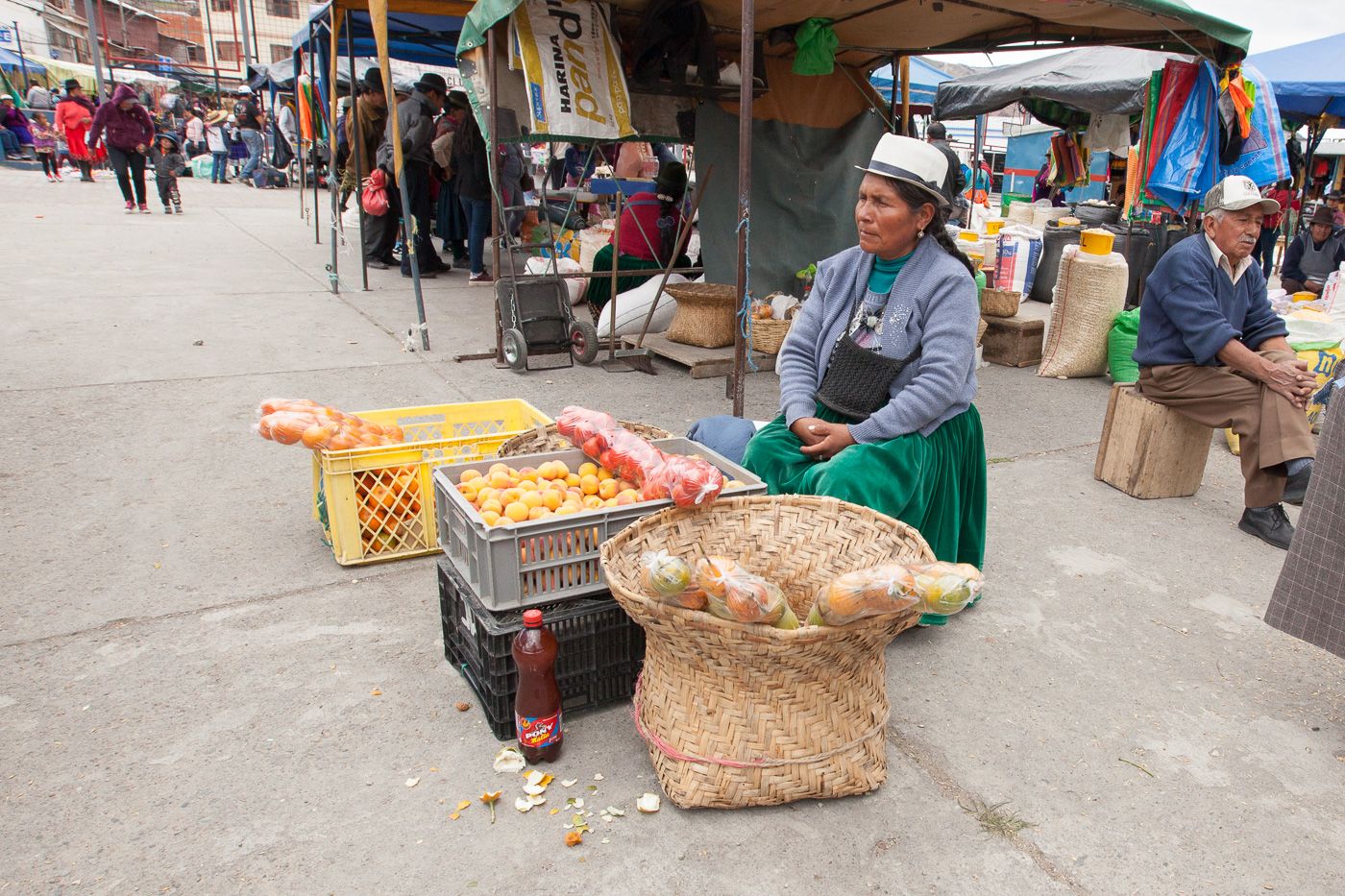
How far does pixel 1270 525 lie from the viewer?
418cm

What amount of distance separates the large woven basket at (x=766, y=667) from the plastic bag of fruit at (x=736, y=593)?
0.04 m

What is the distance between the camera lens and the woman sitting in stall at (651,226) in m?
7.82

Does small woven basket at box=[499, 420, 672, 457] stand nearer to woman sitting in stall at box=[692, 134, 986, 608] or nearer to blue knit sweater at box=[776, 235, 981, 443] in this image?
woman sitting in stall at box=[692, 134, 986, 608]

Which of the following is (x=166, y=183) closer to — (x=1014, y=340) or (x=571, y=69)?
(x=571, y=69)

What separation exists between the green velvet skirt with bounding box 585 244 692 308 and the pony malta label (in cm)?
585

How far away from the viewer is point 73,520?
12.6 feet

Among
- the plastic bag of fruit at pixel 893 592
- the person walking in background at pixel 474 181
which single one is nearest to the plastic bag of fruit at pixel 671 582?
the plastic bag of fruit at pixel 893 592

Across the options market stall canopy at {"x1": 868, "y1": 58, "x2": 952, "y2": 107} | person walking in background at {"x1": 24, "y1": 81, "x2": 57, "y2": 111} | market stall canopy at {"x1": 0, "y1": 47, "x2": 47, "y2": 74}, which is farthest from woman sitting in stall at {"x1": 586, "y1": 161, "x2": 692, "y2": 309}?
market stall canopy at {"x1": 0, "y1": 47, "x2": 47, "y2": 74}

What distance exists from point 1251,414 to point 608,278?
539 centimetres

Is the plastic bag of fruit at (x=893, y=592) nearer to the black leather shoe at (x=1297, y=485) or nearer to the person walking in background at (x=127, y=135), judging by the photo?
the black leather shoe at (x=1297, y=485)

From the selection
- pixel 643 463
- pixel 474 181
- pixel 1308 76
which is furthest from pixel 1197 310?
pixel 1308 76

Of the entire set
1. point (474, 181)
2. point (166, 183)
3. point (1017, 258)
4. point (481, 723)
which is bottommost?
point (481, 723)

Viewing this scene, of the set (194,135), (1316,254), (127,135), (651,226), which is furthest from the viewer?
(194,135)

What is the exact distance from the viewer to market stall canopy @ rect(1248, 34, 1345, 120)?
10562mm
